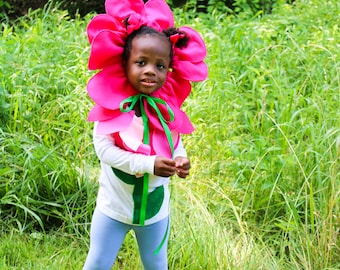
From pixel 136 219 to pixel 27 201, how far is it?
1.29 meters

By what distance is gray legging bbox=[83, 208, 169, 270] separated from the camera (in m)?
2.46

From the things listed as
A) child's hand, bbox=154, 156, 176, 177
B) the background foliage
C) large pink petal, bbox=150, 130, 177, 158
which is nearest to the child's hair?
large pink petal, bbox=150, 130, 177, 158

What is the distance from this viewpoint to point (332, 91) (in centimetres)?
428

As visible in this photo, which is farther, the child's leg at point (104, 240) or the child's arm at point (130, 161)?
the child's leg at point (104, 240)

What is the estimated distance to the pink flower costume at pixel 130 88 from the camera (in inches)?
91.9

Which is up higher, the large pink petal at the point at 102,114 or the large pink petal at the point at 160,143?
the large pink petal at the point at 102,114

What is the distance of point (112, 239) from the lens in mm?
2475

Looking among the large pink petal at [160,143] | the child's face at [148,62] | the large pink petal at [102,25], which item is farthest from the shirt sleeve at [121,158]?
the large pink petal at [102,25]

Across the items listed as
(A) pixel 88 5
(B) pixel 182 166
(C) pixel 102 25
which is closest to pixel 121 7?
(C) pixel 102 25

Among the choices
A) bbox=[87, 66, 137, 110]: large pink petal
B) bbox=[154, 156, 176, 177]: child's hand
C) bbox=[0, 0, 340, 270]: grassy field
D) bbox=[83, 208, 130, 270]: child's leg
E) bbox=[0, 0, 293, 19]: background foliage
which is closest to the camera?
bbox=[154, 156, 176, 177]: child's hand

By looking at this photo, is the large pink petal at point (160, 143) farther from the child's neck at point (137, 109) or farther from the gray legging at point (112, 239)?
the gray legging at point (112, 239)

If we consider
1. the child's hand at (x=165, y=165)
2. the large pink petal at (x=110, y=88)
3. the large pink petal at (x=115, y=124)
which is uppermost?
the large pink petal at (x=110, y=88)

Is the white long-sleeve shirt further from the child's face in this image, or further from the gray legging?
the child's face

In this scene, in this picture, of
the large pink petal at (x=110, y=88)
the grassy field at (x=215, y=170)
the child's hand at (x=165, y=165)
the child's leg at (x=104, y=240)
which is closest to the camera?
the child's hand at (x=165, y=165)
